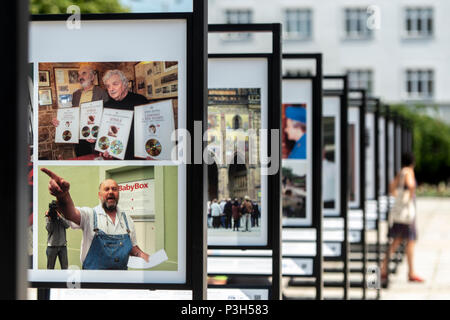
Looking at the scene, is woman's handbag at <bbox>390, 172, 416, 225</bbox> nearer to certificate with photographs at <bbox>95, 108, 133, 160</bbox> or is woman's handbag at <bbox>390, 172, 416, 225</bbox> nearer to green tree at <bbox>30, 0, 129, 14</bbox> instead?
green tree at <bbox>30, 0, 129, 14</bbox>

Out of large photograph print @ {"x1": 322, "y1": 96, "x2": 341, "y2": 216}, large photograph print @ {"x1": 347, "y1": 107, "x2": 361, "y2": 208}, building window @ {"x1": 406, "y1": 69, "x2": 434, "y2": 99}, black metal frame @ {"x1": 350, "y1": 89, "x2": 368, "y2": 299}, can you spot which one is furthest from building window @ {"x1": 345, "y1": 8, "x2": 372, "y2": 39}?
large photograph print @ {"x1": 322, "y1": 96, "x2": 341, "y2": 216}

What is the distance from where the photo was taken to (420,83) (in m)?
38.7

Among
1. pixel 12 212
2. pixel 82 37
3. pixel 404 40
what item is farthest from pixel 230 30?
pixel 404 40

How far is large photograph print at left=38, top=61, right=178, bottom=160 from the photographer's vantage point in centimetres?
289

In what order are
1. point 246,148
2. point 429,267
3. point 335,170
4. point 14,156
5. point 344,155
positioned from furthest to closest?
point 429,267
point 335,170
point 344,155
point 246,148
point 14,156

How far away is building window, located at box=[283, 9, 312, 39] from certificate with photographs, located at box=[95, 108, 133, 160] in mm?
36516

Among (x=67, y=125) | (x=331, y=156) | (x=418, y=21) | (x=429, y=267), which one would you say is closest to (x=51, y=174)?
(x=67, y=125)

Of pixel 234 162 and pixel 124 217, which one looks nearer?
pixel 124 217

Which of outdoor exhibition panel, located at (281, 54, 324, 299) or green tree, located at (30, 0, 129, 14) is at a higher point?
green tree, located at (30, 0, 129, 14)

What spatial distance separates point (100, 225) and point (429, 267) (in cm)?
923

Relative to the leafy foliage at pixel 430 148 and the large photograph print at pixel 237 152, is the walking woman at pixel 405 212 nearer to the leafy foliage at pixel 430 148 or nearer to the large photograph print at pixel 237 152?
the large photograph print at pixel 237 152

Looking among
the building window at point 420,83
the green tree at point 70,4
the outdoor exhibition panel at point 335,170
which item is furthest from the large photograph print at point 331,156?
the building window at point 420,83

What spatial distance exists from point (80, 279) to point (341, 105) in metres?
4.25

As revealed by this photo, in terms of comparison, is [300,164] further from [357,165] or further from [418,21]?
[418,21]
